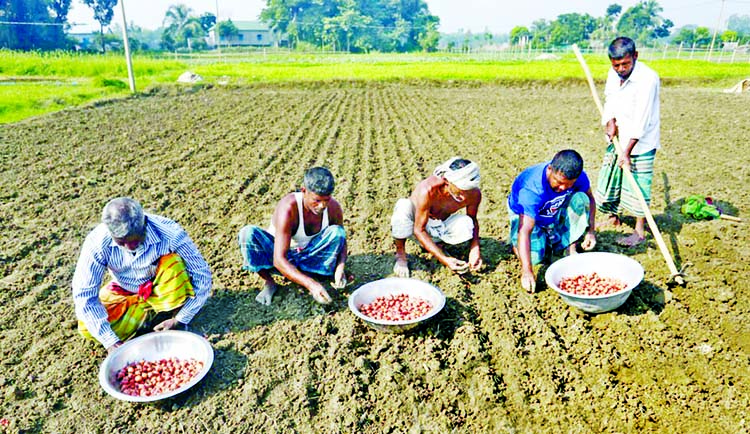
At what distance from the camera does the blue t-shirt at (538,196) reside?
3.63 meters

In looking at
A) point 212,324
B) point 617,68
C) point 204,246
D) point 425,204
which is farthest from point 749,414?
point 204,246

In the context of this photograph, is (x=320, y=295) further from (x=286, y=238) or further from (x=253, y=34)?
(x=253, y=34)

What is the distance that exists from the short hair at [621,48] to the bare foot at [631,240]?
5.22 ft

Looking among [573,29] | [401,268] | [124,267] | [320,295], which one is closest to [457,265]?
[401,268]

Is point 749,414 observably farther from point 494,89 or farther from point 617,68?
point 494,89

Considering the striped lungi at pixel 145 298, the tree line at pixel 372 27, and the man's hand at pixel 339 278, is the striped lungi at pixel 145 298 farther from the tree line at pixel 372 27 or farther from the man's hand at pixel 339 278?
the tree line at pixel 372 27

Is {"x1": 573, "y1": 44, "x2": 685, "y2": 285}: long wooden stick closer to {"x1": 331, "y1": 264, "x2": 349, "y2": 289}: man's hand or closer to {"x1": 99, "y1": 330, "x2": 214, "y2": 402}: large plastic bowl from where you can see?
{"x1": 331, "y1": 264, "x2": 349, "y2": 289}: man's hand

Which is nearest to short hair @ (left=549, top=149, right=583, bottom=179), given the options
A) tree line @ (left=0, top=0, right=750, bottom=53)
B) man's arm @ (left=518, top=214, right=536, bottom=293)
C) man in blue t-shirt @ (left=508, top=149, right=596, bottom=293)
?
man in blue t-shirt @ (left=508, top=149, right=596, bottom=293)

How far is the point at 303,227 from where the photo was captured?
11.8 ft

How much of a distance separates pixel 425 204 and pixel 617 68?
2.00 m

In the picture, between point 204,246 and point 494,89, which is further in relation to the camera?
point 494,89

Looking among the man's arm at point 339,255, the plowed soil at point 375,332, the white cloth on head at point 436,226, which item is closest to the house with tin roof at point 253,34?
the plowed soil at point 375,332

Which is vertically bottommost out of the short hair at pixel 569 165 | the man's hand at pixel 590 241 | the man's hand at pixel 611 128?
the man's hand at pixel 590 241

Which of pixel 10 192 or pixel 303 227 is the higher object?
pixel 303 227
